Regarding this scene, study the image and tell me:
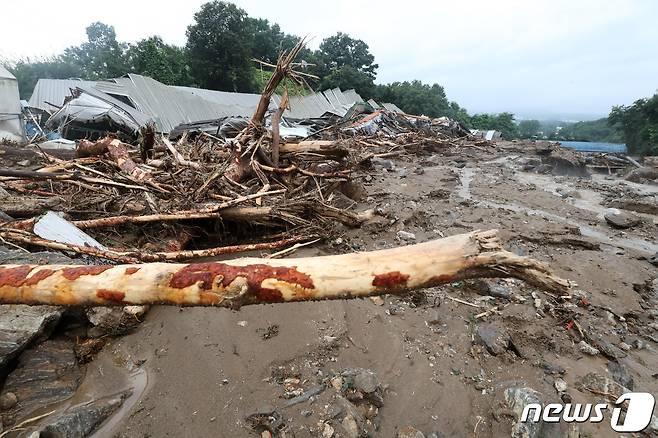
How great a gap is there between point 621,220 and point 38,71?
41109mm

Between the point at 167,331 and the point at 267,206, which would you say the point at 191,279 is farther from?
the point at 267,206

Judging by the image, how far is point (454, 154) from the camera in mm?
12586

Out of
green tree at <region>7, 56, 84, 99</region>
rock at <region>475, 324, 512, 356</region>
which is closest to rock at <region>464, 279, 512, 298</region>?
rock at <region>475, 324, 512, 356</region>

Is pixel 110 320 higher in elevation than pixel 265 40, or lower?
lower

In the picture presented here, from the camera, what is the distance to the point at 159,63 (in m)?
23.1

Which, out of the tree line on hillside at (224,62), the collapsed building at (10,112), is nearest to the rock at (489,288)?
the collapsed building at (10,112)

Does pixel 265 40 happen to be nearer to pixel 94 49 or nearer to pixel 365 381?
pixel 94 49

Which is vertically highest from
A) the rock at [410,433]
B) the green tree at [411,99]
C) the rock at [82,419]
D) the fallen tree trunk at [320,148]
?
the green tree at [411,99]

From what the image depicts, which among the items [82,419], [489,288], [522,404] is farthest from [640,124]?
[82,419]

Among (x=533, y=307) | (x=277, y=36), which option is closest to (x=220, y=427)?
(x=533, y=307)

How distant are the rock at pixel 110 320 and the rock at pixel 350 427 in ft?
5.40

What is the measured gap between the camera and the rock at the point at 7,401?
1.84m

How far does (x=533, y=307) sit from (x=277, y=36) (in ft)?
116

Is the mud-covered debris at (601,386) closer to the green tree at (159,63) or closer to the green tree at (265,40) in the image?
the green tree at (159,63)
